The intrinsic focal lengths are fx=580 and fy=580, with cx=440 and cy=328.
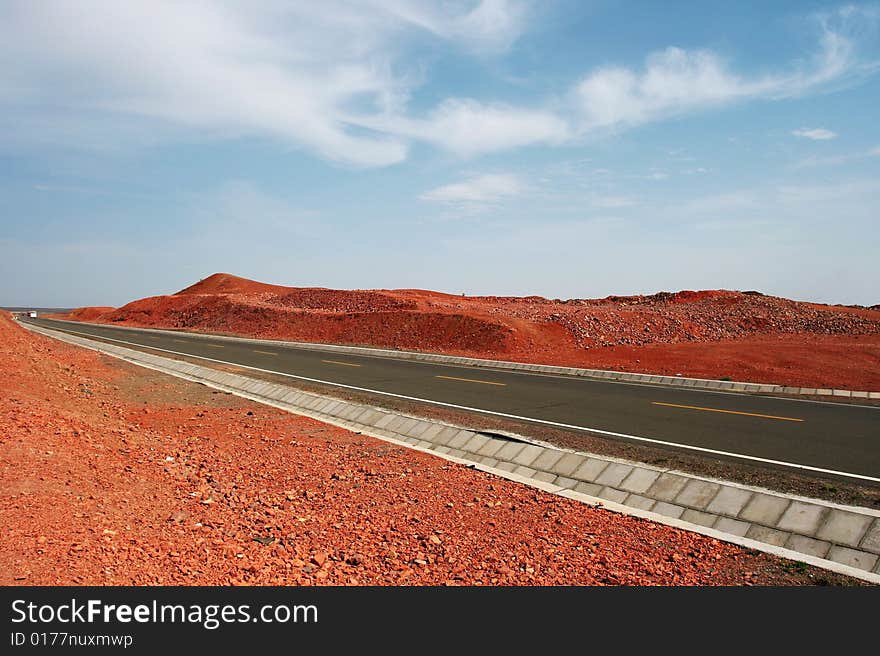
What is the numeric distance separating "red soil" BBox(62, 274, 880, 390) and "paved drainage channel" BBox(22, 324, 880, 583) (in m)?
12.6

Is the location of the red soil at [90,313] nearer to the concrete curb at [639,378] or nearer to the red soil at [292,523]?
the concrete curb at [639,378]

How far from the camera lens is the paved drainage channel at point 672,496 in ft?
19.3

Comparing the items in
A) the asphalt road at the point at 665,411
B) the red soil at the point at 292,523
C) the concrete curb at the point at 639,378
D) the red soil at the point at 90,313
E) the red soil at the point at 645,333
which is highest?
the red soil at the point at 90,313

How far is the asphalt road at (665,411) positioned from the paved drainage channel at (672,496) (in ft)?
7.56

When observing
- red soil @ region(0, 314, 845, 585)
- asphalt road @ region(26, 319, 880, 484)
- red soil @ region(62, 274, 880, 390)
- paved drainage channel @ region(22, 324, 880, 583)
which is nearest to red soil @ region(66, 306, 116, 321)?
red soil @ region(62, 274, 880, 390)

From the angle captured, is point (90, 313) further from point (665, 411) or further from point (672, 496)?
point (672, 496)

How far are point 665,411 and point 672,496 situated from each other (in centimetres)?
630

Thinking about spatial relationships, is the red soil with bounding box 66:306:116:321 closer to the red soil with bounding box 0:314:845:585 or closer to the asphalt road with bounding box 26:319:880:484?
the asphalt road with bounding box 26:319:880:484

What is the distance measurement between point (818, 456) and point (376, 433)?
25.0 ft

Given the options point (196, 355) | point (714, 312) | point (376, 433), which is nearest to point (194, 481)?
point (376, 433)

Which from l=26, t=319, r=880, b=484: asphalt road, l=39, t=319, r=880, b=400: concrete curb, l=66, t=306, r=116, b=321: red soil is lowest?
l=26, t=319, r=880, b=484: asphalt road

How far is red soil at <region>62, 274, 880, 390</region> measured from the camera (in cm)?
2252

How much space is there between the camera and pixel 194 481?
23.8 feet

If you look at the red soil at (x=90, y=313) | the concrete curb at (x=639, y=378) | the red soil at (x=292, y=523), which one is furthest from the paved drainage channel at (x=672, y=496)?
the red soil at (x=90, y=313)
